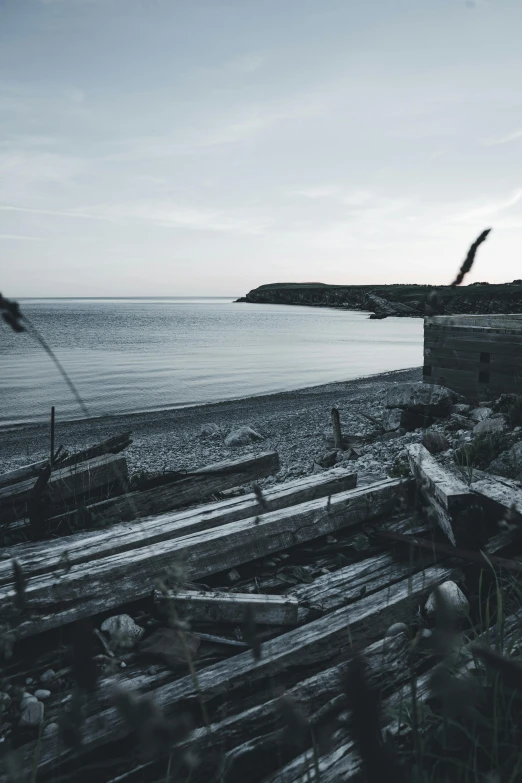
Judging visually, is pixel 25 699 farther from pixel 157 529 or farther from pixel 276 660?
pixel 157 529

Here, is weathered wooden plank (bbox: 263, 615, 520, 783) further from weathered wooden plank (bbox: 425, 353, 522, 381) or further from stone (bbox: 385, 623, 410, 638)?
weathered wooden plank (bbox: 425, 353, 522, 381)

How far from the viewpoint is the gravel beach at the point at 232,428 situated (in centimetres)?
970

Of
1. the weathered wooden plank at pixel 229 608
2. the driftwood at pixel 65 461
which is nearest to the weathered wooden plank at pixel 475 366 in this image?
the driftwood at pixel 65 461

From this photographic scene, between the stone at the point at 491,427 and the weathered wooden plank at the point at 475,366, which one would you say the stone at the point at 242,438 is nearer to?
the weathered wooden plank at the point at 475,366

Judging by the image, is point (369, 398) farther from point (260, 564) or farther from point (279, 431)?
point (260, 564)

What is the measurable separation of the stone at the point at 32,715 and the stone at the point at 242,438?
404 inches

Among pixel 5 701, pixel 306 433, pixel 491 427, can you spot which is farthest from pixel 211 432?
pixel 5 701

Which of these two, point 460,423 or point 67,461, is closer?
point 67,461

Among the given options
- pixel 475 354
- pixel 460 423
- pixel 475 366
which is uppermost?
pixel 475 354

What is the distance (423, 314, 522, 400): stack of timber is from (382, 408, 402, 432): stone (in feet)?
4.76

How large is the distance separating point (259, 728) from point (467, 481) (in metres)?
2.44

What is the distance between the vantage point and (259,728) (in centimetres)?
209

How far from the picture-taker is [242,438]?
12727 millimetres

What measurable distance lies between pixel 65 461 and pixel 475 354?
8.40 meters
